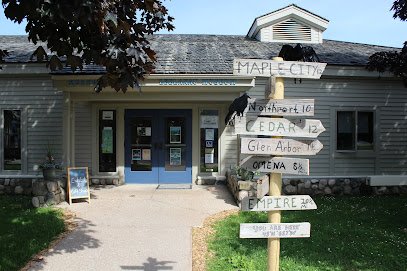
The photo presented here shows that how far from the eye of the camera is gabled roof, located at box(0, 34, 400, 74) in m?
8.16

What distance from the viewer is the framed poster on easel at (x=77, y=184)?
23.9ft

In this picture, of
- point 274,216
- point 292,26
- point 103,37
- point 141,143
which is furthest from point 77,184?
point 292,26

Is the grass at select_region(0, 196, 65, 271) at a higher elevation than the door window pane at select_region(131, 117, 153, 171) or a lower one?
lower

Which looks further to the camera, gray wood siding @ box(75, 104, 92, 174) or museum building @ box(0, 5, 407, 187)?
gray wood siding @ box(75, 104, 92, 174)

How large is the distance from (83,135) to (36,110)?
1.49 meters

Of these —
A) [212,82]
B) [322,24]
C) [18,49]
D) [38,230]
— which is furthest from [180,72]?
[322,24]

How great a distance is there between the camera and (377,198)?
324 inches

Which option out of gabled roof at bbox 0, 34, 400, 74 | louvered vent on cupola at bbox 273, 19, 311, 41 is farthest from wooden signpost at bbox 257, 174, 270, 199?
louvered vent on cupola at bbox 273, 19, 311, 41

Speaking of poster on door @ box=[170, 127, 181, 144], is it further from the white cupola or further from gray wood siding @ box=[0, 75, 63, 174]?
the white cupola

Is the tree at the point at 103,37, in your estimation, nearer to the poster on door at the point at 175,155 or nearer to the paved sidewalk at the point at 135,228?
the paved sidewalk at the point at 135,228

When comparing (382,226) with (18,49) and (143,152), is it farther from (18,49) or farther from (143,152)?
(18,49)

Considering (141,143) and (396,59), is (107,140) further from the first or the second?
(396,59)

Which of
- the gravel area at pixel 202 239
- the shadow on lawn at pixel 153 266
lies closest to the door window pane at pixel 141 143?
the gravel area at pixel 202 239

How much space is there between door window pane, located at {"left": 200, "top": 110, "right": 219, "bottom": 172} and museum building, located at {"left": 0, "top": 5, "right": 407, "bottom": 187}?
3cm
